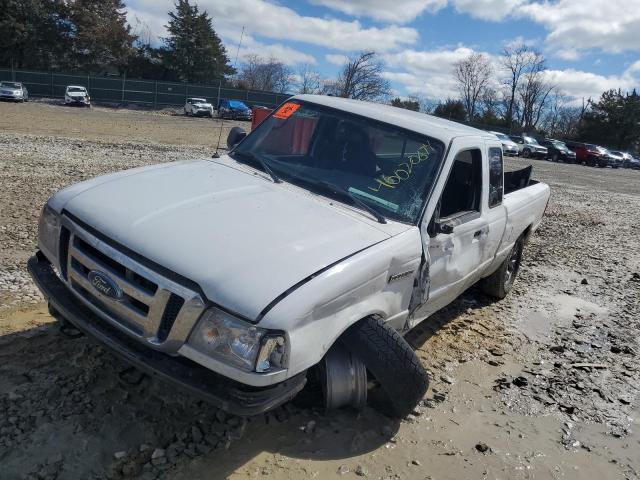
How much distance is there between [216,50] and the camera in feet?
187

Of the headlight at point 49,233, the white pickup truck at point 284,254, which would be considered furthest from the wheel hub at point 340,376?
the headlight at point 49,233

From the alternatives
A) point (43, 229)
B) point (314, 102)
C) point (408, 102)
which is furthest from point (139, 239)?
point (408, 102)

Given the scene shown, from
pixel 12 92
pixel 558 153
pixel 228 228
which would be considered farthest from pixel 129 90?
pixel 228 228

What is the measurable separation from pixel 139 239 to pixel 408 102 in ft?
217

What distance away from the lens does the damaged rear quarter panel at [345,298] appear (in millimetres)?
2434

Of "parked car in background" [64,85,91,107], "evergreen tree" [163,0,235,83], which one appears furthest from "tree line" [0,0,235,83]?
"parked car in background" [64,85,91,107]

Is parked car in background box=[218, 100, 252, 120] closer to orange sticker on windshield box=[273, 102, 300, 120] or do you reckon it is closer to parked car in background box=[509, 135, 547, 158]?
parked car in background box=[509, 135, 547, 158]

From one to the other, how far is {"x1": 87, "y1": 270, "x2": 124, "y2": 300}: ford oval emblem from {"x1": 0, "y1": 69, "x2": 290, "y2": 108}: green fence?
135 feet

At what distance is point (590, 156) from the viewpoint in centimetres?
4138

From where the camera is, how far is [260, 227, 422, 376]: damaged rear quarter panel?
2.43m

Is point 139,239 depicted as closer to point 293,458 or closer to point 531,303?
point 293,458

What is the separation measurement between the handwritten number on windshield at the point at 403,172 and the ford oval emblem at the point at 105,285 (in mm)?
1713

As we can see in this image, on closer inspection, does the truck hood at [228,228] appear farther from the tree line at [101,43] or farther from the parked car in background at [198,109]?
the tree line at [101,43]

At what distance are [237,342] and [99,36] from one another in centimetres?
5831
